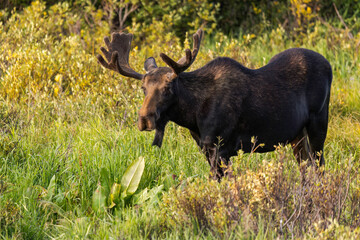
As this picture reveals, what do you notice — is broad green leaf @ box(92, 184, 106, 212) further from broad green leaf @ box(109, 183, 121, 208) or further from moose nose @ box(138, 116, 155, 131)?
moose nose @ box(138, 116, 155, 131)

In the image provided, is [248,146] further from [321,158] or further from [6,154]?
[6,154]

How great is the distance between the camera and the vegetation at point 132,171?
3857 mm

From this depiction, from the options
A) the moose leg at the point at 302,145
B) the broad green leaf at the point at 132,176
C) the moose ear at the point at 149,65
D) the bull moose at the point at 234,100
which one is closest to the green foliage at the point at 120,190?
the broad green leaf at the point at 132,176

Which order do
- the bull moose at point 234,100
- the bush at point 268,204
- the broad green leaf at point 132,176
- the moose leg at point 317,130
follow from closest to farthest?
the bush at point 268,204 < the bull moose at point 234,100 < the broad green leaf at point 132,176 < the moose leg at point 317,130

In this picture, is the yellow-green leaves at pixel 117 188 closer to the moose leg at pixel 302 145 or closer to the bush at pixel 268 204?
the bush at pixel 268 204

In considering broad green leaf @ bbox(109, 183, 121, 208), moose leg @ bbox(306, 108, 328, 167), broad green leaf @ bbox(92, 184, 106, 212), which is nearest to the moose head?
broad green leaf @ bbox(109, 183, 121, 208)

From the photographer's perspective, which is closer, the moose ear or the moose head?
the moose head

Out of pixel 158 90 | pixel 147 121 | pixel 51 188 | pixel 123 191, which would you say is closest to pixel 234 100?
pixel 158 90

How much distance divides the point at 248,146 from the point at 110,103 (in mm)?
2439

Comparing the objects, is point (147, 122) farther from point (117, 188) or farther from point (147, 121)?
point (117, 188)

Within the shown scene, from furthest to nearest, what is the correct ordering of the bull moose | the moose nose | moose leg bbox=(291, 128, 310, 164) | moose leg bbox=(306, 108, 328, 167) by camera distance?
moose leg bbox=(291, 128, 310, 164), moose leg bbox=(306, 108, 328, 167), the bull moose, the moose nose

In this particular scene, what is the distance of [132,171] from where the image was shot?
15.8ft

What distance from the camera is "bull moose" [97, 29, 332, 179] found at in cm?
457

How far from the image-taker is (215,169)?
435cm
